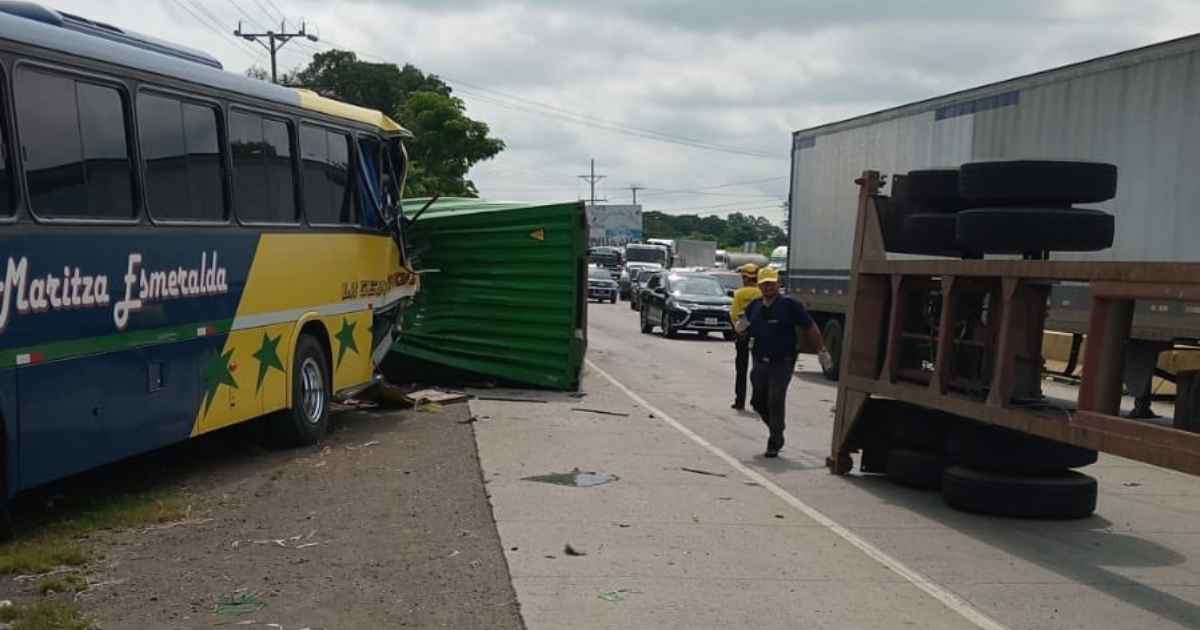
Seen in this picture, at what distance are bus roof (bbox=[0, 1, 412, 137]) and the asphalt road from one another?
12.5 feet

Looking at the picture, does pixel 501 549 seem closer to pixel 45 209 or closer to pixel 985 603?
pixel 985 603

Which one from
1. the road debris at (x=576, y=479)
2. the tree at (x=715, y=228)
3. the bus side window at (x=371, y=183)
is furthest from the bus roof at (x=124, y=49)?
the tree at (x=715, y=228)

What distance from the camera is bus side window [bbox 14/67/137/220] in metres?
7.64

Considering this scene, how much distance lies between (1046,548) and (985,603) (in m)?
1.70

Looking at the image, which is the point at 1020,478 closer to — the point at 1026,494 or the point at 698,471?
the point at 1026,494

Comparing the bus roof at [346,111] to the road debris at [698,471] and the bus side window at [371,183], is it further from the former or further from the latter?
the road debris at [698,471]

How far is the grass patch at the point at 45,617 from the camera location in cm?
586

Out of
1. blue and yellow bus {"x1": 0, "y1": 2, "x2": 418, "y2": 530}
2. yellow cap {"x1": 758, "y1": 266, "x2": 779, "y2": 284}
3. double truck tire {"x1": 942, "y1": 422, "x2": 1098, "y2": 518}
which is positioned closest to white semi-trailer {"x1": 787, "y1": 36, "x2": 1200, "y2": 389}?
double truck tire {"x1": 942, "y1": 422, "x2": 1098, "y2": 518}

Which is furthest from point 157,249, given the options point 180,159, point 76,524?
point 76,524

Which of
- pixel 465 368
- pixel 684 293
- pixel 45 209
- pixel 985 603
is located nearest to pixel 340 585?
pixel 45 209

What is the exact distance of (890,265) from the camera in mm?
10219

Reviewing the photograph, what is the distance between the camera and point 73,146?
8.16 metres

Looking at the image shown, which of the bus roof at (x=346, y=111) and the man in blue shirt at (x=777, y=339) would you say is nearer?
the man in blue shirt at (x=777, y=339)

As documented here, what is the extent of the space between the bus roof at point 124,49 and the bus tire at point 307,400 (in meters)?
2.36
